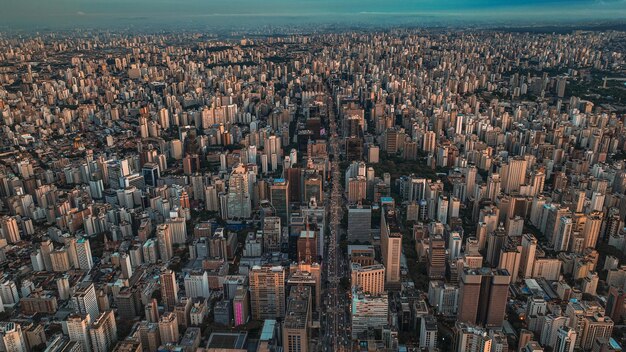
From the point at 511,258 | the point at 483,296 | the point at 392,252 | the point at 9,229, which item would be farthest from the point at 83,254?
Answer: the point at 511,258

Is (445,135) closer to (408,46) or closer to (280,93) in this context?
(280,93)

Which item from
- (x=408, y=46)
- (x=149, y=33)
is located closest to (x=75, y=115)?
(x=408, y=46)

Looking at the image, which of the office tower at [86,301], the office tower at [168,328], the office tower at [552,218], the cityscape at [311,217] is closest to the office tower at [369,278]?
the cityscape at [311,217]

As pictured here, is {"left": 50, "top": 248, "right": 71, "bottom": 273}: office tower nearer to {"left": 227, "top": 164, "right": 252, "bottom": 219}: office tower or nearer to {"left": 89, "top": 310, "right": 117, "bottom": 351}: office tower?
{"left": 89, "top": 310, "right": 117, "bottom": 351}: office tower

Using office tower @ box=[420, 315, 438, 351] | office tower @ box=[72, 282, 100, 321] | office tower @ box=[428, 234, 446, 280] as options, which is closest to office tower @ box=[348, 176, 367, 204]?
office tower @ box=[428, 234, 446, 280]

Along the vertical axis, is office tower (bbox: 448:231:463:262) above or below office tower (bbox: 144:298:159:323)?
above

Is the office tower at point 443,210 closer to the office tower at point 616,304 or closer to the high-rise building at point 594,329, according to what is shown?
the office tower at point 616,304
